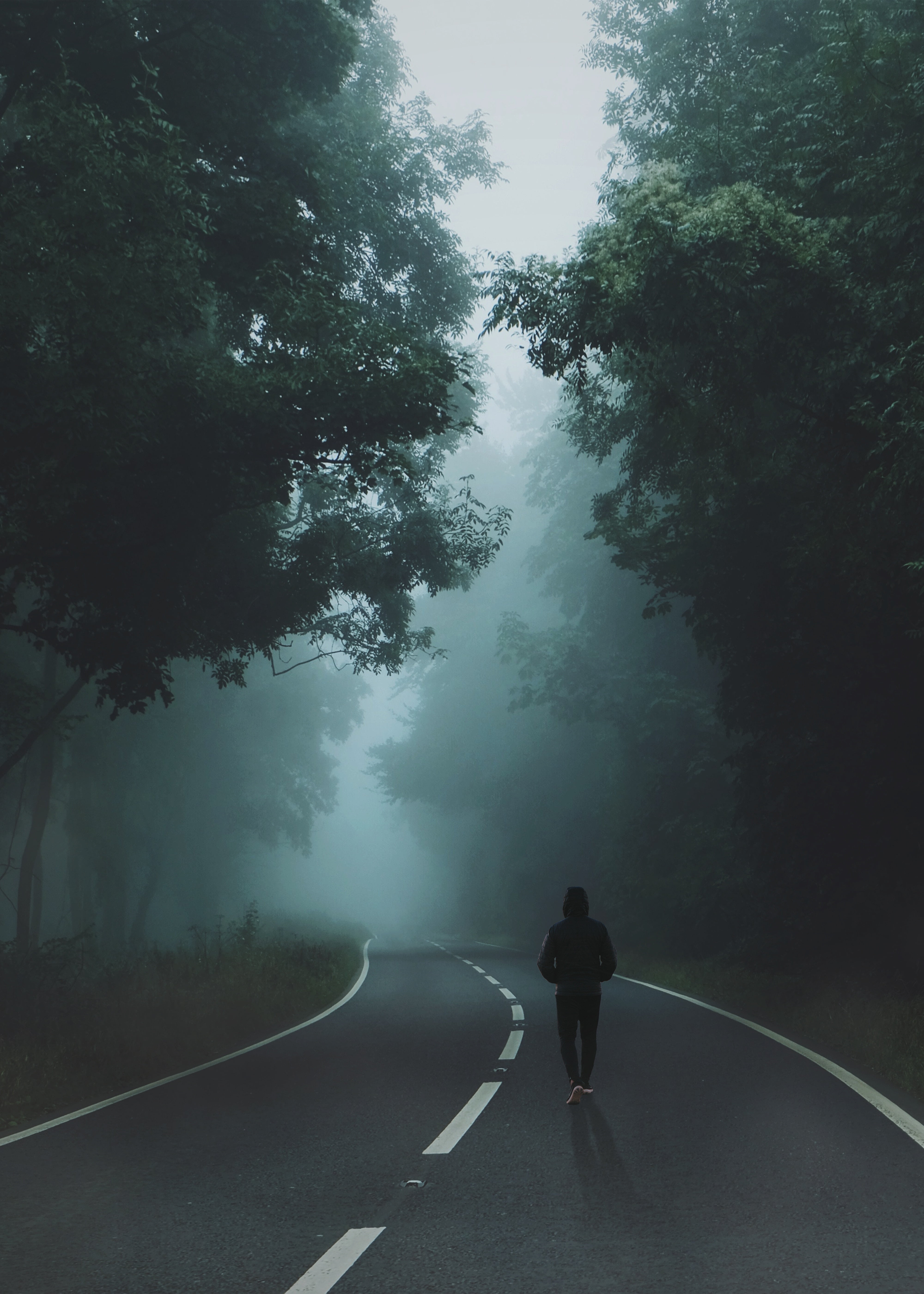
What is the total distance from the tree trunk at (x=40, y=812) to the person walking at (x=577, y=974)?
16.5 metres

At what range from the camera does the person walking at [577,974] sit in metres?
8.44

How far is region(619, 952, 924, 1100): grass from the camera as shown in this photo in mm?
10258

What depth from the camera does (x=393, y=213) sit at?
20141mm

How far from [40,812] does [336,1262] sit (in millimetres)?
20318

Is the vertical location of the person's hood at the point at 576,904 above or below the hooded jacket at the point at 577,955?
above

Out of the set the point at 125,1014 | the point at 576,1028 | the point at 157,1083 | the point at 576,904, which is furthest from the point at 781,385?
the point at 125,1014

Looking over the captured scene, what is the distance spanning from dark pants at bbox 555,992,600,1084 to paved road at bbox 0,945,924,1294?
0.30m

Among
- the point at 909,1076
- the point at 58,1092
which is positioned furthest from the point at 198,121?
the point at 909,1076

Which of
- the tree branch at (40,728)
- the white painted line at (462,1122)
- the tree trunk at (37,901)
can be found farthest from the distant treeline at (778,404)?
the tree trunk at (37,901)

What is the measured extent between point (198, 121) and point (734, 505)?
29.7ft

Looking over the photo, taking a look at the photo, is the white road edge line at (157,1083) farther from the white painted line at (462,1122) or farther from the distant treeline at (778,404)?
the distant treeline at (778,404)

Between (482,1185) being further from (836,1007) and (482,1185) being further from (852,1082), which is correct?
(836,1007)

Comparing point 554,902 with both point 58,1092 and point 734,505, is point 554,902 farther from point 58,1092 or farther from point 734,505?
point 58,1092

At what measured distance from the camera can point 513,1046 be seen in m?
11.8
